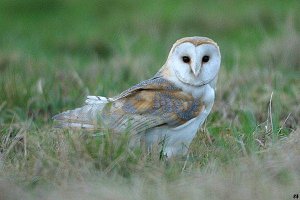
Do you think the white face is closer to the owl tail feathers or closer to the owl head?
A: the owl head

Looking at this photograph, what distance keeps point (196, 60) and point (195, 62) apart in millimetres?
13

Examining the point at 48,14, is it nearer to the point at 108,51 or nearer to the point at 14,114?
the point at 108,51

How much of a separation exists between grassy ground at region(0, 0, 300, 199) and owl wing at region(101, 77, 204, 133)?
241mm

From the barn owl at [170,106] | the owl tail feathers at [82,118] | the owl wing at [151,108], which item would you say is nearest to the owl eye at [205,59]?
the barn owl at [170,106]

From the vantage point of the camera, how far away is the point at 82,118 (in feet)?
18.5

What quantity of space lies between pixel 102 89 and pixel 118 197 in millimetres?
3125

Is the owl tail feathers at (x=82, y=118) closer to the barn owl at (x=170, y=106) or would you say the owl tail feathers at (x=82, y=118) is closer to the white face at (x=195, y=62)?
the barn owl at (x=170, y=106)

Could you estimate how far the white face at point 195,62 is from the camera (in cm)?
551

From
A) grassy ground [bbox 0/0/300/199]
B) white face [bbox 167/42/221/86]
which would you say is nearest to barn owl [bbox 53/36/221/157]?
white face [bbox 167/42/221/86]

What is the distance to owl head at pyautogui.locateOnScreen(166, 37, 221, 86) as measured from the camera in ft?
18.1

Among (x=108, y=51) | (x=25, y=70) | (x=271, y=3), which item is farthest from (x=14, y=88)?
(x=271, y=3)

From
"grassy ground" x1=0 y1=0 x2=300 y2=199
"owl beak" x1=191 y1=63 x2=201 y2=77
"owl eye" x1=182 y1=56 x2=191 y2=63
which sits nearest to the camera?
"grassy ground" x1=0 y1=0 x2=300 y2=199

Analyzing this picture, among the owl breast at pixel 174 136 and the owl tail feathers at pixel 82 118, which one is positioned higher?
the owl tail feathers at pixel 82 118

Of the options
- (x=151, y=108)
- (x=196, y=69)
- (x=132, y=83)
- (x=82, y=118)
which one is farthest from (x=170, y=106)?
(x=132, y=83)
